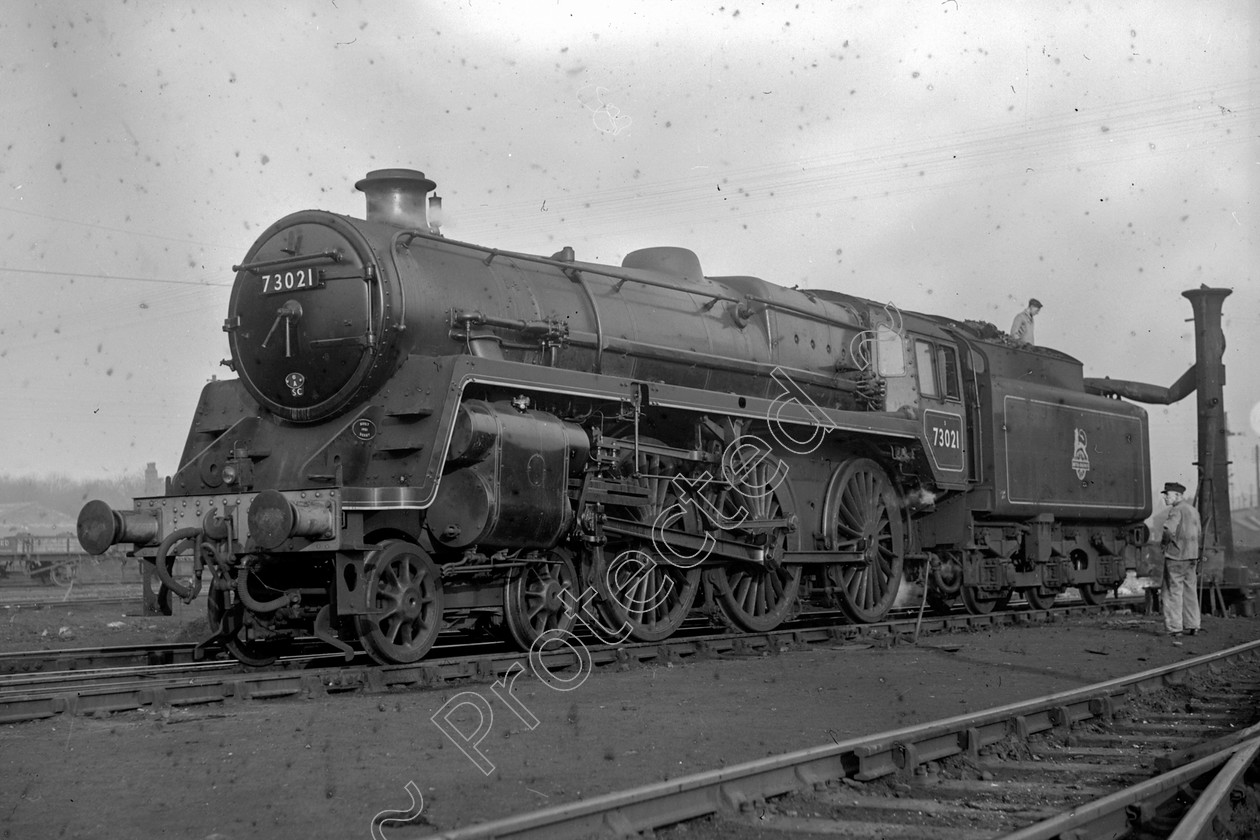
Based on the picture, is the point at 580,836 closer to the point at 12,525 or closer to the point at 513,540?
the point at 513,540

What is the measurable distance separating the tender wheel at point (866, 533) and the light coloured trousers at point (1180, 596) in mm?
2778

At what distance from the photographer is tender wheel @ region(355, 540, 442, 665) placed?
8.48m

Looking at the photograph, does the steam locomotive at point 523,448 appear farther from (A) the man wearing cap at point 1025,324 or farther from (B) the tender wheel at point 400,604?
(A) the man wearing cap at point 1025,324

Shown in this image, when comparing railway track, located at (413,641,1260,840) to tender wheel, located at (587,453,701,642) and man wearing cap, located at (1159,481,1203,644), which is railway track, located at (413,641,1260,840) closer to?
tender wheel, located at (587,453,701,642)

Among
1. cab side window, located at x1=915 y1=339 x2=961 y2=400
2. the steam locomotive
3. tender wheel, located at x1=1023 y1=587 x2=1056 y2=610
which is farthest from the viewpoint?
tender wheel, located at x1=1023 y1=587 x2=1056 y2=610

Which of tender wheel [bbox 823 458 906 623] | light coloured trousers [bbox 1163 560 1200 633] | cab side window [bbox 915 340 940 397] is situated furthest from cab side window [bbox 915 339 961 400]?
light coloured trousers [bbox 1163 560 1200 633]

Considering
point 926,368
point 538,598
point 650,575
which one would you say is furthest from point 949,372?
point 538,598

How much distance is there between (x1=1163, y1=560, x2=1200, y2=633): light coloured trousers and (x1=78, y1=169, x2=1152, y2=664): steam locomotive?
2447 mm

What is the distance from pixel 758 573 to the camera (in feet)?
39.9

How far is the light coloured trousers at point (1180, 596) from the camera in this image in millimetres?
13000

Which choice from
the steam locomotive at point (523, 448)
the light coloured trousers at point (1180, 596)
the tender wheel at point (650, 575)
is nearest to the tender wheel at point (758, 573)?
the steam locomotive at point (523, 448)

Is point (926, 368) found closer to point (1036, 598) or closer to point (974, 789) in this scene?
point (1036, 598)

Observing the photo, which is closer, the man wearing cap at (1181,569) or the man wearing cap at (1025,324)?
the man wearing cap at (1181,569)

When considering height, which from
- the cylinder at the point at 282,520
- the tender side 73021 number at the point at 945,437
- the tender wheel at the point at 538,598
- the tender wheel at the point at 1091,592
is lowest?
the tender wheel at the point at 1091,592
